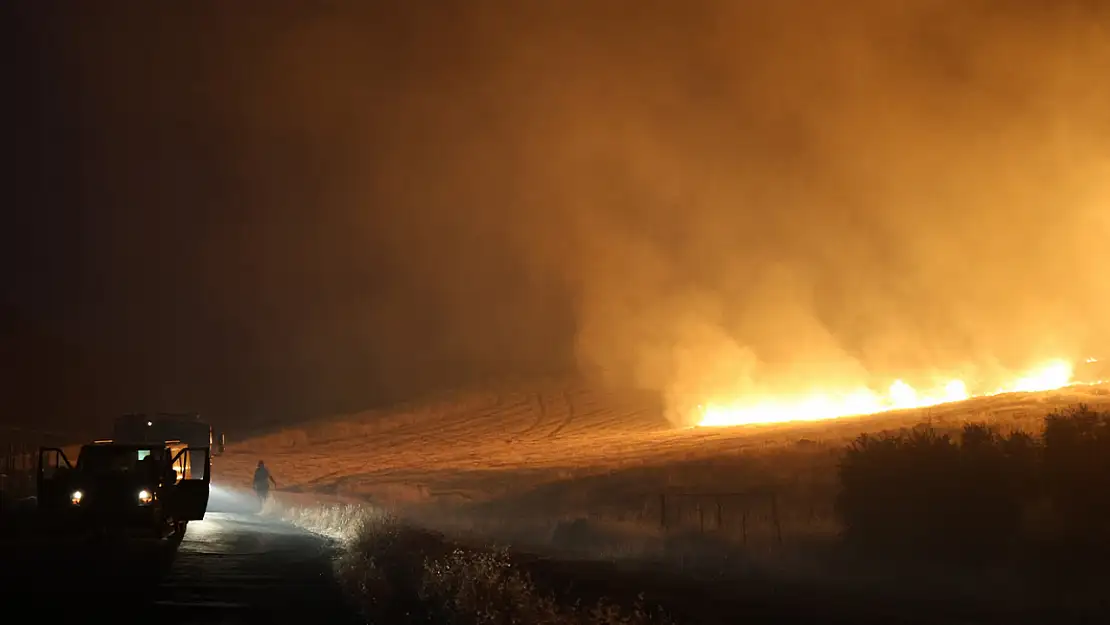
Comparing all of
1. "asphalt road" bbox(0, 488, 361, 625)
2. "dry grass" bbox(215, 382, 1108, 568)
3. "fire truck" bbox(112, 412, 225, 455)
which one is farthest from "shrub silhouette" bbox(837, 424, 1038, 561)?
"fire truck" bbox(112, 412, 225, 455)

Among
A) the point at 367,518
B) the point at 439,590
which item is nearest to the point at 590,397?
the point at 367,518

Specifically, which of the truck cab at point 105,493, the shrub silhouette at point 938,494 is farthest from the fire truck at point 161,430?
the shrub silhouette at point 938,494

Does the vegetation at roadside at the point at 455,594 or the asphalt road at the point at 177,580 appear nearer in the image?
the vegetation at roadside at the point at 455,594

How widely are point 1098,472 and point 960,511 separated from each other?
13.5 feet

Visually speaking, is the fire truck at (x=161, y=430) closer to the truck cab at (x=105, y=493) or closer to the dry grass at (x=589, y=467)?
the dry grass at (x=589, y=467)

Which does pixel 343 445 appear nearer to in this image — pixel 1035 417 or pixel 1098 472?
pixel 1035 417

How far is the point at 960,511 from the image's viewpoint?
3266 cm

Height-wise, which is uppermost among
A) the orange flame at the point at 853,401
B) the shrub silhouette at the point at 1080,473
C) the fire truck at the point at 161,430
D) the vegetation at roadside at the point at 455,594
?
the orange flame at the point at 853,401

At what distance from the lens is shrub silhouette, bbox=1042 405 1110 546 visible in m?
28.9

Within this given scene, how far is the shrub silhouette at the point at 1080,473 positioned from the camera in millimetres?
28938

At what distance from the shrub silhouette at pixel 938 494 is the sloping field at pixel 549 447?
12552 millimetres

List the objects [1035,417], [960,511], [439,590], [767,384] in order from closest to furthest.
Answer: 1. [439,590]
2. [960,511]
3. [1035,417]
4. [767,384]

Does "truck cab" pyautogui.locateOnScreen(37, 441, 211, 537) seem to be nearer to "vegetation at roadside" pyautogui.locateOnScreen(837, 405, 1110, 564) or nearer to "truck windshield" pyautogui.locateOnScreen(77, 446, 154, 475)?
"truck windshield" pyautogui.locateOnScreen(77, 446, 154, 475)

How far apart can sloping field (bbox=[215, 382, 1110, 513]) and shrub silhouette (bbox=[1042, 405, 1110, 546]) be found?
16.4m
